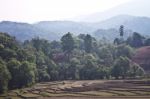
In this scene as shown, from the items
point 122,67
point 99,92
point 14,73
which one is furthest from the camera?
point 122,67

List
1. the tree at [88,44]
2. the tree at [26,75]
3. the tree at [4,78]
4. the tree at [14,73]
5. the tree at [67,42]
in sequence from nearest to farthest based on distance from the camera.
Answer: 1. the tree at [4,78]
2. the tree at [14,73]
3. the tree at [26,75]
4. the tree at [67,42]
5. the tree at [88,44]

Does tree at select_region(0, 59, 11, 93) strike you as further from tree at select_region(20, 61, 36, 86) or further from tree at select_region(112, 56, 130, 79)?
tree at select_region(112, 56, 130, 79)

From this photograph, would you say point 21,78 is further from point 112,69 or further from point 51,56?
point 51,56

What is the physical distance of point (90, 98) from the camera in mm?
41375

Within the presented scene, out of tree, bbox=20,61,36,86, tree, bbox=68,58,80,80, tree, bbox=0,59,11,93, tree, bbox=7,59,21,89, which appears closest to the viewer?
tree, bbox=0,59,11,93

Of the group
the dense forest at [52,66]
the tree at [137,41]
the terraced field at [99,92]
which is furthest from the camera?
the tree at [137,41]

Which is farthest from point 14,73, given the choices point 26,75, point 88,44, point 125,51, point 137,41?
point 137,41

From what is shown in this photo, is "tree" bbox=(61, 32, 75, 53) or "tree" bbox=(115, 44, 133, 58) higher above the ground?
"tree" bbox=(61, 32, 75, 53)

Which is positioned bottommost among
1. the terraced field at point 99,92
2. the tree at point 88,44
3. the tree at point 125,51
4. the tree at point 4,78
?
the terraced field at point 99,92

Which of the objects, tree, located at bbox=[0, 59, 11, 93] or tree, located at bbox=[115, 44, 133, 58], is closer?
tree, located at bbox=[0, 59, 11, 93]

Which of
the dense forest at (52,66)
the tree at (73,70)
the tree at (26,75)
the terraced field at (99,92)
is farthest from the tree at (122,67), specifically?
the tree at (26,75)

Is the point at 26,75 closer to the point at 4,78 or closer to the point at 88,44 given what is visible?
the point at 4,78

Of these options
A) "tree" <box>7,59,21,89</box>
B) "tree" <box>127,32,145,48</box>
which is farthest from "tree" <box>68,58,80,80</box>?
"tree" <box>127,32,145,48</box>

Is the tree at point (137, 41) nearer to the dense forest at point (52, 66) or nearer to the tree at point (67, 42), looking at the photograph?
the dense forest at point (52, 66)
